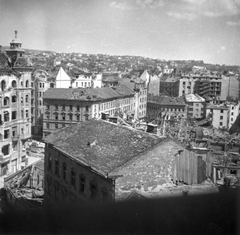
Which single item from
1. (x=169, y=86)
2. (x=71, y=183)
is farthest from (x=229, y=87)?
(x=71, y=183)

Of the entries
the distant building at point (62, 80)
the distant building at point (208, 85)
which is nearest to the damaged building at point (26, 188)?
the distant building at point (62, 80)

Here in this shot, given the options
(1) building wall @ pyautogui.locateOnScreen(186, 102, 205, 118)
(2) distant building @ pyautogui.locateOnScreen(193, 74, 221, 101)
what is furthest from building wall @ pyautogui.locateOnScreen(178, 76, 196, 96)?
(1) building wall @ pyautogui.locateOnScreen(186, 102, 205, 118)

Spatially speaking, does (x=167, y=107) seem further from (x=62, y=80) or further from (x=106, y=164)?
(x=106, y=164)

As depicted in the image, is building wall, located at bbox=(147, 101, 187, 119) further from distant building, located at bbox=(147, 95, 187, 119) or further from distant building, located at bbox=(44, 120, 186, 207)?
distant building, located at bbox=(44, 120, 186, 207)

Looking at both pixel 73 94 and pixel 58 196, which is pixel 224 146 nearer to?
pixel 58 196


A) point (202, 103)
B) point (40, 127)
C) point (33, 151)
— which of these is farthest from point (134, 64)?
point (33, 151)

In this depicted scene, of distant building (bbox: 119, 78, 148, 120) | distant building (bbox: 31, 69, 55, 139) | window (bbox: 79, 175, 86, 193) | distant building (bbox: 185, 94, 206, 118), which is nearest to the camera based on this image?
window (bbox: 79, 175, 86, 193)
